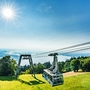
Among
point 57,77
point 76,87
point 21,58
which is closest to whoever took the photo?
point 57,77

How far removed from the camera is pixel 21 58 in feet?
90.4

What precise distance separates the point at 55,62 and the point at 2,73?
27079 millimetres

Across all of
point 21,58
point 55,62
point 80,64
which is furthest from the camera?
point 80,64

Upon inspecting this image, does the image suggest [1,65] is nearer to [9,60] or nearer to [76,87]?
[9,60]

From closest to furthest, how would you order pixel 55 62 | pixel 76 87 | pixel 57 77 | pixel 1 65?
pixel 57 77 → pixel 55 62 → pixel 76 87 → pixel 1 65

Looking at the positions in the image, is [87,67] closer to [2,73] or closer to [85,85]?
[85,85]

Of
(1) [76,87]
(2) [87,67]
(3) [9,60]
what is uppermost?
Answer: (3) [9,60]

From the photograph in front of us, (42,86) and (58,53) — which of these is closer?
(58,53)

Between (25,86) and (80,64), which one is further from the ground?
(80,64)

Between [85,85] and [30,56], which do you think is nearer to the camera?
[85,85]

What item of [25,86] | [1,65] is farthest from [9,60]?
[25,86]

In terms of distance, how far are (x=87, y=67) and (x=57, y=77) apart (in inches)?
1055

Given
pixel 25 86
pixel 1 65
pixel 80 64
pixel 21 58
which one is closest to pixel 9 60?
pixel 1 65

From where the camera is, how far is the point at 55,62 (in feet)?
38.8
